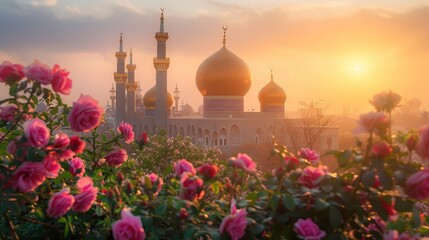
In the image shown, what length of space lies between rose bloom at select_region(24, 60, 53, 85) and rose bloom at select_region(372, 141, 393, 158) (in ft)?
5.45

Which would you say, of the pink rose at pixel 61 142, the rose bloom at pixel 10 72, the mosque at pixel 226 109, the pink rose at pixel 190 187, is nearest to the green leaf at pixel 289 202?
the pink rose at pixel 190 187

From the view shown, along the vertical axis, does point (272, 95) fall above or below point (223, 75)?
below

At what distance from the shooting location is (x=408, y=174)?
2.21 meters

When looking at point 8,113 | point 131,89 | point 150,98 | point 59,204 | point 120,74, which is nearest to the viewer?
point 59,204

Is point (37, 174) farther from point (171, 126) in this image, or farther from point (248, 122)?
point (171, 126)

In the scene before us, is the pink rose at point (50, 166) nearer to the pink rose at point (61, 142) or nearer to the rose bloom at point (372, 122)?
the pink rose at point (61, 142)

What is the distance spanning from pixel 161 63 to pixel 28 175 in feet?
90.2

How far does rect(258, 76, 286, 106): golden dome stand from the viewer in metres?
31.2

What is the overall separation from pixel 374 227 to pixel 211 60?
28047 millimetres

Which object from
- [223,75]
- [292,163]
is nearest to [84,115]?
[292,163]

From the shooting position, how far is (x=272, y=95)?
102 ft

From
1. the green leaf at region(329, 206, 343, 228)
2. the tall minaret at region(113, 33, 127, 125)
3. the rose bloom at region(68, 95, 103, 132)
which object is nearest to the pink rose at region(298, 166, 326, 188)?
the green leaf at region(329, 206, 343, 228)

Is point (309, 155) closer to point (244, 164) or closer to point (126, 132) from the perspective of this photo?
point (244, 164)

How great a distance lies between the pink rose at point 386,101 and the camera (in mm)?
2354
